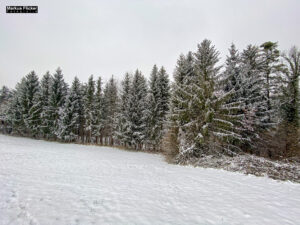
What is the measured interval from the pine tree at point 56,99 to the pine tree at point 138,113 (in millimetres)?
11557

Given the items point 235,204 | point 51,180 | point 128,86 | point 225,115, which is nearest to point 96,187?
point 51,180

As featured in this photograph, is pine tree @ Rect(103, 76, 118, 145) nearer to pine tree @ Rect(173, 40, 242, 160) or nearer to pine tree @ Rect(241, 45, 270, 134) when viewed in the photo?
pine tree @ Rect(173, 40, 242, 160)

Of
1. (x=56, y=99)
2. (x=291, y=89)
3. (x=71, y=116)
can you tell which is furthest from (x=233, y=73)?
(x=56, y=99)

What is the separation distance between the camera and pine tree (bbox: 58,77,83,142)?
69.5 feet

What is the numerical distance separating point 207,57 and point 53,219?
11893 millimetres

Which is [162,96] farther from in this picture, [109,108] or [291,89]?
[291,89]

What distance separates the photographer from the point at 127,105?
19297mm

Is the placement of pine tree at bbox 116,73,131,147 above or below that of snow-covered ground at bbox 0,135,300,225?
above

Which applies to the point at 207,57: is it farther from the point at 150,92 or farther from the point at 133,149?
the point at 133,149

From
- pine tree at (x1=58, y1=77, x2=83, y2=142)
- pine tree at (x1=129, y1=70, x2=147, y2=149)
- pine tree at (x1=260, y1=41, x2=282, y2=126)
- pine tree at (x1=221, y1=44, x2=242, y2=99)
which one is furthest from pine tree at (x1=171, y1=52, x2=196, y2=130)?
pine tree at (x1=58, y1=77, x2=83, y2=142)

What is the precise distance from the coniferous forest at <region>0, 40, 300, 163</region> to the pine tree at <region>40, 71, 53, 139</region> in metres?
0.14

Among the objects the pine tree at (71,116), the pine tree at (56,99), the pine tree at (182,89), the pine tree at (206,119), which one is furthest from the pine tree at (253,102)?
the pine tree at (56,99)

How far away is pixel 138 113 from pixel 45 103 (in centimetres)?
1638

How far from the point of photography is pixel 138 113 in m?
19.1
